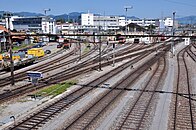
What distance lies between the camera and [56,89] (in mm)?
26312

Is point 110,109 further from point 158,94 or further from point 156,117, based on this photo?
point 158,94

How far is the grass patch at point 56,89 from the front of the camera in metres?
24.9

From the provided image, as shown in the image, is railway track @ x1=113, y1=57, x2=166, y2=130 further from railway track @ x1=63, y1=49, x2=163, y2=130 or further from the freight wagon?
the freight wagon

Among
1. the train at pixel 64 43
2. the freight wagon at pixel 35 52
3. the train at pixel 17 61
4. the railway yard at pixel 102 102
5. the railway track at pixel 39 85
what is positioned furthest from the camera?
the train at pixel 64 43

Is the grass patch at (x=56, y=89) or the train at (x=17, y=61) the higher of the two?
the train at (x=17, y=61)

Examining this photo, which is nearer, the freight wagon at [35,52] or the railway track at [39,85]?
the railway track at [39,85]

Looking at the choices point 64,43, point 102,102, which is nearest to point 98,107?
point 102,102

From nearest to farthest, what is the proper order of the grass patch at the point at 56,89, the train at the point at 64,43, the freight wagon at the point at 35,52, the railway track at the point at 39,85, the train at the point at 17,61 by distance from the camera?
the railway track at the point at 39,85 → the grass patch at the point at 56,89 → the train at the point at 17,61 → the freight wagon at the point at 35,52 → the train at the point at 64,43

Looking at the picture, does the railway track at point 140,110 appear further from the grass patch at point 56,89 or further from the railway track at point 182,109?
the grass patch at point 56,89

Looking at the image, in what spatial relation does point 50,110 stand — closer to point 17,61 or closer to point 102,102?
point 102,102

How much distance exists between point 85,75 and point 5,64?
450 inches

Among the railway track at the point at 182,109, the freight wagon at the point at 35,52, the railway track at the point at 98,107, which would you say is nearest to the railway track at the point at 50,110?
the railway track at the point at 98,107

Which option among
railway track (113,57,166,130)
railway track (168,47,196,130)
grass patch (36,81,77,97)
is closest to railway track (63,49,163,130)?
railway track (113,57,166,130)

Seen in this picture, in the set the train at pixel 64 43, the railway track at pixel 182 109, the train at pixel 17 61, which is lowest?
the railway track at pixel 182 109
